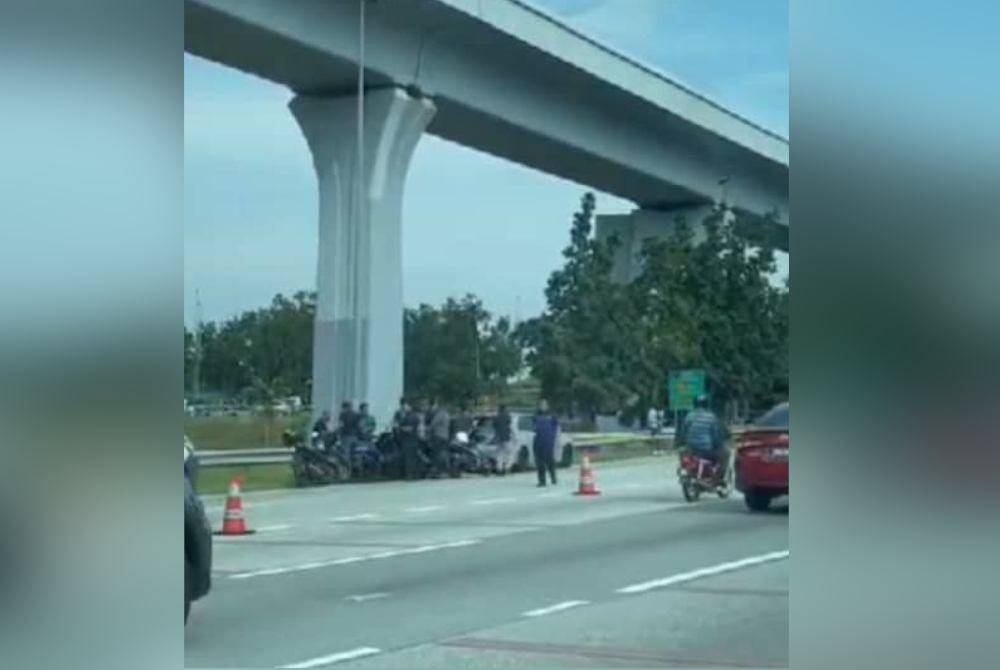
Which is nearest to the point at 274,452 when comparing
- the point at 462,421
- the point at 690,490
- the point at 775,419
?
the point at 462,421

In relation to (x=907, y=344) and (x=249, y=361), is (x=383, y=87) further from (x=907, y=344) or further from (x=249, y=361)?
(x=907, y=344)

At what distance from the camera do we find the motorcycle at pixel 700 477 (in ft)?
13.6

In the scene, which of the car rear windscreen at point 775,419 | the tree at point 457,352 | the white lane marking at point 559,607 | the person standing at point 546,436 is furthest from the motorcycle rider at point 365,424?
the car rear windscreen at point 775,419

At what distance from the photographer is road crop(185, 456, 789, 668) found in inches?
179

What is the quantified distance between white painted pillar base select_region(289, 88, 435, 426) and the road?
412mm

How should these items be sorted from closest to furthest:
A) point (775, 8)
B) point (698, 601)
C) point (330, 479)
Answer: point (775, 8), point (698, 601), point (330, 479)

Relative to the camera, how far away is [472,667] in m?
4.82

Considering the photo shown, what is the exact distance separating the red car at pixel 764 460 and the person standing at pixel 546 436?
573mm

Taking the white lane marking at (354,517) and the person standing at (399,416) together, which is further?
the white lane marking at (354,517)

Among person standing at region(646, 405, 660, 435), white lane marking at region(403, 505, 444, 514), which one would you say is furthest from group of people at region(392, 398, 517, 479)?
person standing at region(646, 405, 660, 435)

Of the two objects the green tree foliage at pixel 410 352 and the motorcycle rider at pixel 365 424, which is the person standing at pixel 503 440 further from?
the motorcycle rider at pixel 365 424

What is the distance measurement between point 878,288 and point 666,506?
90.3 inches

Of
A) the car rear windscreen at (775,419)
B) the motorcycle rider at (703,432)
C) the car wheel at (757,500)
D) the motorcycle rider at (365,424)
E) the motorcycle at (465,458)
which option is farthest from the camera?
the motorcycle at (465,458)

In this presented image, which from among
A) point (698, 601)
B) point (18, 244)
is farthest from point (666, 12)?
point (698, 601)
